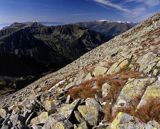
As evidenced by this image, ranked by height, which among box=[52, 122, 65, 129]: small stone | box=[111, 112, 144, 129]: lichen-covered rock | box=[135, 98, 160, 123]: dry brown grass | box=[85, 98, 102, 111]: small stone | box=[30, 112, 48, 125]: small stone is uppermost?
box=[135, 98, 160, 123]: dry brown grass

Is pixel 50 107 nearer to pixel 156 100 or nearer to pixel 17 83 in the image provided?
pixel 156 100

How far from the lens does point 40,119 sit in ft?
82.7

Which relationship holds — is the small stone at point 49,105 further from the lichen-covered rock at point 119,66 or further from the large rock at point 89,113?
the lichen-covered rock at point 119,66

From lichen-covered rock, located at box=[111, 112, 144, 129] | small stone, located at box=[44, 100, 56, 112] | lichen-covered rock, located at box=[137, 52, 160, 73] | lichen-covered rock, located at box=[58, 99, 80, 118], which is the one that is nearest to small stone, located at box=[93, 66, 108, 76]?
lichen-covered rock, located at box=[137, 52, 160, 73]

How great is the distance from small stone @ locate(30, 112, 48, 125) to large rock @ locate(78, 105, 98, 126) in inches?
120

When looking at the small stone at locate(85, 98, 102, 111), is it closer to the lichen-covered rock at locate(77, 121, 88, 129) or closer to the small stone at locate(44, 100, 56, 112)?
the lichen-covered rock at locate(77, 121, 88, 129)

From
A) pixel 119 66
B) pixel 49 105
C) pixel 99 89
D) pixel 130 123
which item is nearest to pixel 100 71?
pixel 119 66

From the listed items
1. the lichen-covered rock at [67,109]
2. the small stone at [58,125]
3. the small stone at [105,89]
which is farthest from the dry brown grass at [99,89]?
the small stone at [58,125]

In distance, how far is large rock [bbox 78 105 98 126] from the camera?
2240 centimetres

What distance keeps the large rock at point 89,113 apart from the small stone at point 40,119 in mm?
3036

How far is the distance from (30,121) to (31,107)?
2.22m

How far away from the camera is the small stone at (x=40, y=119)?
81.6 feet

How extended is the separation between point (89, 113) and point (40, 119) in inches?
178

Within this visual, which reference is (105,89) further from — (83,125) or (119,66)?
(119,66)
